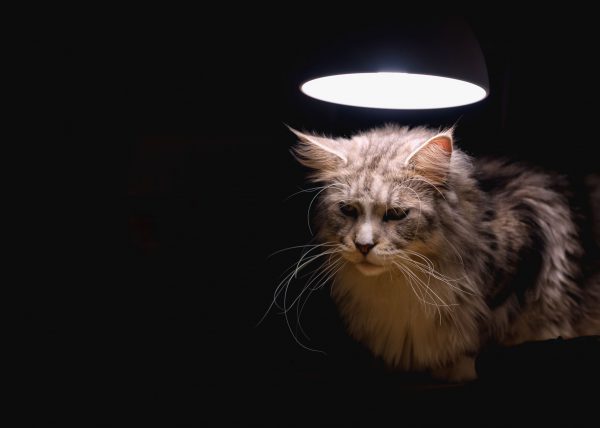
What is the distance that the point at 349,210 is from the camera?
1.39 metres

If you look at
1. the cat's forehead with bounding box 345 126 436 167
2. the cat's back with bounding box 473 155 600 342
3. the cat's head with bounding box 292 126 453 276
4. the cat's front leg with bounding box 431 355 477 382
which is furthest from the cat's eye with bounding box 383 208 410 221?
the cat's front leg with bounding box 431 355 477 382

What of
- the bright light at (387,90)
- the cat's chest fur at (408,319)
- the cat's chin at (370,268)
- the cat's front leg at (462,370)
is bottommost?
the cat's front leg at (462,370)

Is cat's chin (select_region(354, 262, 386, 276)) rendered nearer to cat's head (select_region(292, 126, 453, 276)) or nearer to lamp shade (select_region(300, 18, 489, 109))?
cat's head (select_region(292, 126, 453, 276))

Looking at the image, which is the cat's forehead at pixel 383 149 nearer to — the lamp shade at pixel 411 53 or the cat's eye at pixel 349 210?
the cat's eye at pixel 349 210

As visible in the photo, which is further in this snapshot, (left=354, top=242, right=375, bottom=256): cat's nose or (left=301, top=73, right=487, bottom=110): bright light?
(left=301, top=73, right=487, bottom=110): bright light

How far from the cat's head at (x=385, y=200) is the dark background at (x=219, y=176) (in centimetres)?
34

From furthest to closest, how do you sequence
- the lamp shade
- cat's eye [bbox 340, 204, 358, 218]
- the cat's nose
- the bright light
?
the bright light, cat's eye [bbox 340, 204, 358, 218], the cat's nose, the lamp shade

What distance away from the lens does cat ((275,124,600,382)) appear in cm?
133

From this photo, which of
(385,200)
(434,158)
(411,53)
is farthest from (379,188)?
(411,53)

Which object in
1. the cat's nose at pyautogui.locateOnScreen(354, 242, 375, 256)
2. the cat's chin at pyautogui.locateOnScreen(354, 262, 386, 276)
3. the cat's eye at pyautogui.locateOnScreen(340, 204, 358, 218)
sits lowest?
the cat's chin at pyautogui.locateOnScreen(354, 262, 386, 276)

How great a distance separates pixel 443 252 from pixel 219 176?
82 cm

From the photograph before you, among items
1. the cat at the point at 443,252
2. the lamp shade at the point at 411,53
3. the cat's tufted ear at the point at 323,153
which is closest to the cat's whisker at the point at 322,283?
the cat at the point at 443,252

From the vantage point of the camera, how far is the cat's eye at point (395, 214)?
1.31 m

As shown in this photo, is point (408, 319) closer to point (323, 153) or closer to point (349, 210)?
point (349, 210)
